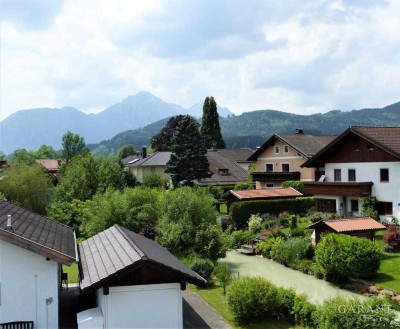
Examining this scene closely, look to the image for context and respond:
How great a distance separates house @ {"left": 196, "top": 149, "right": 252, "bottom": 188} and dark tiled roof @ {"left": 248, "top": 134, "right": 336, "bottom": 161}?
8352mm

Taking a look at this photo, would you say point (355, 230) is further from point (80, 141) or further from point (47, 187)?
point (80, 141)

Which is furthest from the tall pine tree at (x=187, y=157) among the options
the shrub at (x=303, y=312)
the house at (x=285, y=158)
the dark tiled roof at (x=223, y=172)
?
the shrub at (x=303, y=312)

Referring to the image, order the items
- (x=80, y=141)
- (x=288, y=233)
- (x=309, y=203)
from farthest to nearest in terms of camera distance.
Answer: (x=80, y=141)
(x=309, y=203)
(x=288, y=233)

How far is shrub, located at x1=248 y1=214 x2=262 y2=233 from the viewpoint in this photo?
3766 centimetres

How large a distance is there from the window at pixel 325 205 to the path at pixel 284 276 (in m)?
11.2

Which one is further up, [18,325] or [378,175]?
[378,175]

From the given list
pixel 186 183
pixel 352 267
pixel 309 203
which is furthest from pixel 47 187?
pixel 352 267

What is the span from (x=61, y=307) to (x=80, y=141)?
107 meters

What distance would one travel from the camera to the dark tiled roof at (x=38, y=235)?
1446cm

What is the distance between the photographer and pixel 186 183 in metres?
58.5

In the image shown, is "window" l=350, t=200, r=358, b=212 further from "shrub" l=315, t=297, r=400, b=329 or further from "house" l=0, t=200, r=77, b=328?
"house" l=0, t=200, r=77, b=328

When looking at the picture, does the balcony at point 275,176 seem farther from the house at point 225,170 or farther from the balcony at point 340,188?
the house at point 225,170

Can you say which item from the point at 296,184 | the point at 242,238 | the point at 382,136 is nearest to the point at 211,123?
the point at 296,184

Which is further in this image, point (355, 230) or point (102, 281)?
point (355, 230)
